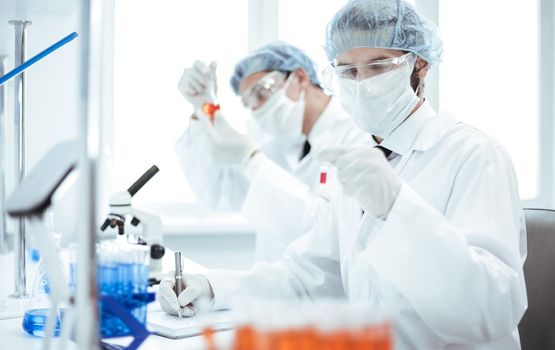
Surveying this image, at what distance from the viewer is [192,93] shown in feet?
8.46

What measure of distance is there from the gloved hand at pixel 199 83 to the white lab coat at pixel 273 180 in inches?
4.9

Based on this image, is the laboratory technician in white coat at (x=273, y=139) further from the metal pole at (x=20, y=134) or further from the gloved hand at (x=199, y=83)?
the metal pole at (x=20, y=134)

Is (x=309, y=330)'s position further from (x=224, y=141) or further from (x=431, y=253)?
(x=224, y=141)

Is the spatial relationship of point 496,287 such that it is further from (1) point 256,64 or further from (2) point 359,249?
(1) point 256,64

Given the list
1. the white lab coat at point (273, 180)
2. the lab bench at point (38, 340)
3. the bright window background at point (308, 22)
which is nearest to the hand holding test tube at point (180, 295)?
the lab bench at point (38, 340)

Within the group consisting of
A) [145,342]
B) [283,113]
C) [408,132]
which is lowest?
[145,342]

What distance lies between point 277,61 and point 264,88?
126mm

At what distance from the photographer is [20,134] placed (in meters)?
1.78

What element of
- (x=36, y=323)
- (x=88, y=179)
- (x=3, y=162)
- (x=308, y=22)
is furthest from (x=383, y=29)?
(x=308, y=22)

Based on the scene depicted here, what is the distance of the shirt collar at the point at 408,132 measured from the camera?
1.55 metres

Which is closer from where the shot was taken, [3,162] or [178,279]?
[178,279]

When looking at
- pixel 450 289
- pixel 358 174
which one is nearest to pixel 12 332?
pixel 358 174

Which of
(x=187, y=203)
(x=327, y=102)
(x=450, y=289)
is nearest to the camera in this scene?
(x=450, y=289)

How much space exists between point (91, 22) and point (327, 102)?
2.17 meters
